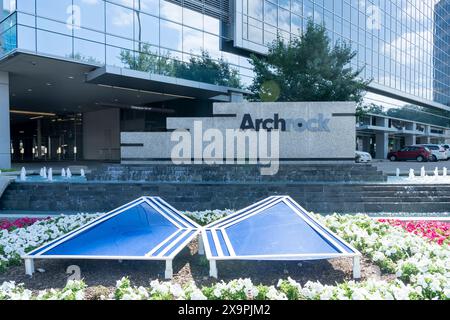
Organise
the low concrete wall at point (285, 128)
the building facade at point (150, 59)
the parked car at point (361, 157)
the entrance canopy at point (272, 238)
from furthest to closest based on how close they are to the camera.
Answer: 1. the parked car at point (361, 157)
2. the building facade at point (150, 59)
3. the low concrete wall at point (285, 128)
4. the entrance canopy at point (272, 238)

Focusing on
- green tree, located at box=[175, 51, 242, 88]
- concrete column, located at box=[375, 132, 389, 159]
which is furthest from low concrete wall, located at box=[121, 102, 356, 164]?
concrete column, located at box=[375, 132, 389, 159]

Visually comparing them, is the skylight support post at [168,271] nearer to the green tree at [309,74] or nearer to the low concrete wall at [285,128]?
the low concrete wall at [285,128]

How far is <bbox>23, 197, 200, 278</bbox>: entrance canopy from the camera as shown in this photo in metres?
4.77

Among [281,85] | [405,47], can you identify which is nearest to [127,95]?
[281,85]

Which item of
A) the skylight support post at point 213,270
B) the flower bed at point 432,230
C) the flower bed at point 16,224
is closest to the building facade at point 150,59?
the flower bed at point 16,224

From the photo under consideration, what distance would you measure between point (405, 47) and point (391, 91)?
8295 mm

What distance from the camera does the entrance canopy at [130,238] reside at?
15.6 feet

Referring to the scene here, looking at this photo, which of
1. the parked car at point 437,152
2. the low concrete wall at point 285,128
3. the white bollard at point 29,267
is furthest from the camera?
the parked car at point 437,152

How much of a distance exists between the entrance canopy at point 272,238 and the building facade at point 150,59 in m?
14.5

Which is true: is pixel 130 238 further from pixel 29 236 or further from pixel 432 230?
pixel 432 230

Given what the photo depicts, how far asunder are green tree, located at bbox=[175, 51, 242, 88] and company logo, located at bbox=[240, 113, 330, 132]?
366 inches

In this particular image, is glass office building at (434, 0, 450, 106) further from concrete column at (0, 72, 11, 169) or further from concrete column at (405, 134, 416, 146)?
concrete column at (0, 72, 11, 169)

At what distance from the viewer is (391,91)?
4138 cm

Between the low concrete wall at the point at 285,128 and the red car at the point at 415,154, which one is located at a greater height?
the low concrete wall at the point at 285,128
